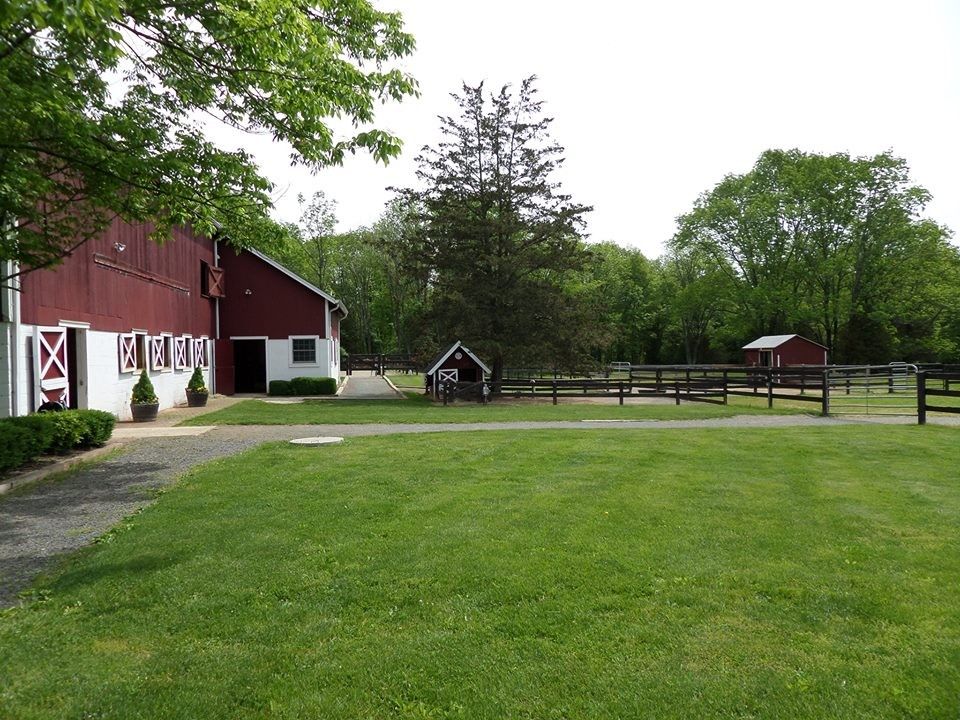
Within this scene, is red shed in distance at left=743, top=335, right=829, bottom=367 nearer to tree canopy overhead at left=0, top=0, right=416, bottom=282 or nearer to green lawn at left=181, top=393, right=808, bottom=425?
green lawn at left=181, top=393, right=808, bottom=425

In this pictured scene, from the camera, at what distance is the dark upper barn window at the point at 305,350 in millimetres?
28625

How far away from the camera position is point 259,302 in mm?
28344

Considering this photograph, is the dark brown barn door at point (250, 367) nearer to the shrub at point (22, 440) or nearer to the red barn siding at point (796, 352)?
the shrub at point (22, 440)

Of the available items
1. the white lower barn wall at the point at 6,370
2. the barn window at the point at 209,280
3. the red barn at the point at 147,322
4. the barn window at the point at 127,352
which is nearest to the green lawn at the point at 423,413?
the barn window at the point at 127,352

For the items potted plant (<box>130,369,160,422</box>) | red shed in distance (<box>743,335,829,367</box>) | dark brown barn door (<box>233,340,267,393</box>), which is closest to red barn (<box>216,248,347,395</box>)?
dark brown barn door (<box>233,340,267,393</box>)

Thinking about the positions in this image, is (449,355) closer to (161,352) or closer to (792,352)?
(161,352)

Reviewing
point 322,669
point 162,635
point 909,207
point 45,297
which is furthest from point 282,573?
point 909,207

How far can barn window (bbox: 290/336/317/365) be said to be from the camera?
2859cm

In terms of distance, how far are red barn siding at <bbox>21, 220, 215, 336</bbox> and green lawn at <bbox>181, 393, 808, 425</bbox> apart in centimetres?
356

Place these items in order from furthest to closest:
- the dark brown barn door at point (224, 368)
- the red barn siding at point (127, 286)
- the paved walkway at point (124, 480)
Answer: the dark brown barn door at point (224, 368), the red barn siding at point (127, 286), the paved walkway at point (124, 480)

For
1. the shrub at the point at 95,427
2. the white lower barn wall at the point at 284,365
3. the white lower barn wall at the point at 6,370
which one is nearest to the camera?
the shrub at the point at 95,427

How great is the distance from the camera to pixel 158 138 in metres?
9.18

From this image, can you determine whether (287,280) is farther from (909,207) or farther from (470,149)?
(909,207)

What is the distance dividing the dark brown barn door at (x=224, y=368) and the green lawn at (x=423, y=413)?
20.4 ft
